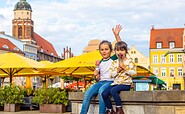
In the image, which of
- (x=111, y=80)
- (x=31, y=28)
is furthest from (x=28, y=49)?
(x=111, y=80)

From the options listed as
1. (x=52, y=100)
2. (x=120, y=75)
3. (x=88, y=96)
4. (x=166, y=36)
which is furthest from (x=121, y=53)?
(x=166, y=36)

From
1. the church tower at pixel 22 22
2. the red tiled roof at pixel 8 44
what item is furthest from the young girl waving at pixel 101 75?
the church tower at pixel 22 22

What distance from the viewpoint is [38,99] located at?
15297 mm

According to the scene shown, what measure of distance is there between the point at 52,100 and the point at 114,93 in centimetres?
863

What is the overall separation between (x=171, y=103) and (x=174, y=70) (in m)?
67.4

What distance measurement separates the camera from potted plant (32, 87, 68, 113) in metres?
14.9

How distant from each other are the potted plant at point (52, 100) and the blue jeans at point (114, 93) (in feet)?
26.5

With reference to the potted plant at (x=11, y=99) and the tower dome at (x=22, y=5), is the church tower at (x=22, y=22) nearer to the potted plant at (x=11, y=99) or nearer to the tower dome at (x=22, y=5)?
the tower dome at (x=22, y=5)

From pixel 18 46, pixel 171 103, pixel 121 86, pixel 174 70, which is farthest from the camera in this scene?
pixel 18 46

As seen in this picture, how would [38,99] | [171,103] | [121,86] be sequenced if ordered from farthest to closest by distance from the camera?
[38,99] < [121,86] < [171,103]

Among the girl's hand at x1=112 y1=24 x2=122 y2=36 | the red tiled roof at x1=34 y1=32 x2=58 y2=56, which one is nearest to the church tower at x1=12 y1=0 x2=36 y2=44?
the red tiled roof at x1=34 y1=32 x2=58 y2=56

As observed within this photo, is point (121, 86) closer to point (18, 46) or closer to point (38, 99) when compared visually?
point (38, 99)

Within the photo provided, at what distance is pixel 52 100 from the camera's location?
1516 centimetres

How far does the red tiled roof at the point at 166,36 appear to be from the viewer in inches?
2884
